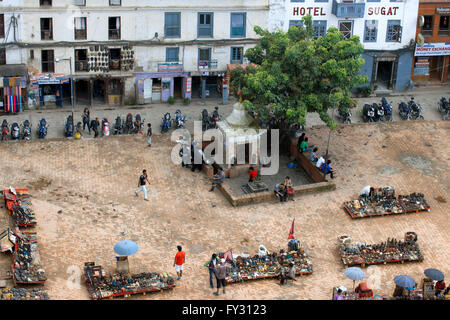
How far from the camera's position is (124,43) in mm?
56344

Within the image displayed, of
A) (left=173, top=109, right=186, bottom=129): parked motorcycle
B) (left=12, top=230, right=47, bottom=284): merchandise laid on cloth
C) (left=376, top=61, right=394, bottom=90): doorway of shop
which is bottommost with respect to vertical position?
(left=12, top=230, right=47, bottom=284): merchandise laid on cloth

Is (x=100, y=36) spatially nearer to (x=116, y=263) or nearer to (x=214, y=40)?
(x=214, y=40)

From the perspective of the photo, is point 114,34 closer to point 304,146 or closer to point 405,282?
point 304,146

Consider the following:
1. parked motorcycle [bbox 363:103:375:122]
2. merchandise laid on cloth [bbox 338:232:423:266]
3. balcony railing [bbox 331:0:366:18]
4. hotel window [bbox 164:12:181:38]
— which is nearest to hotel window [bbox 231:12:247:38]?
hotel window [bbox 164:12:181:38]

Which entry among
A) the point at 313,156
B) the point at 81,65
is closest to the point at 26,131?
the point at 81,65

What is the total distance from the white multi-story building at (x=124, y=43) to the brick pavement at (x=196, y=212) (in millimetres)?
7331

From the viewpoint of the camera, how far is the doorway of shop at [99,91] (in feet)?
191

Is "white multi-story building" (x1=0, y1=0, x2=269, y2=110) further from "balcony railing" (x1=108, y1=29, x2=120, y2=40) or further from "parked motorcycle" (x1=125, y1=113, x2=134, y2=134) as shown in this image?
"parked motorcycle" (x1=125, y1=113, x2=134, y2=134)

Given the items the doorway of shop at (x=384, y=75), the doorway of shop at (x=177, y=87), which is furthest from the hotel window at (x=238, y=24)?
the doorway of shop at (x=384, y=75)

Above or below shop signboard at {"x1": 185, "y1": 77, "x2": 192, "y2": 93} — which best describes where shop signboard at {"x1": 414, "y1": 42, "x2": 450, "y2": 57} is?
above

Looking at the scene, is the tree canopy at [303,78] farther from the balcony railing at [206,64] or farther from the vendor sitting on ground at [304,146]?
the balcony railing at [206,64]

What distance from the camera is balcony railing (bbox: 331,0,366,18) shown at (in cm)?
5875

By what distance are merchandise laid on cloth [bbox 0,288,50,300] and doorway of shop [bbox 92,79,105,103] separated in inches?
1014

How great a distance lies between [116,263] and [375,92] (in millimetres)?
30993
